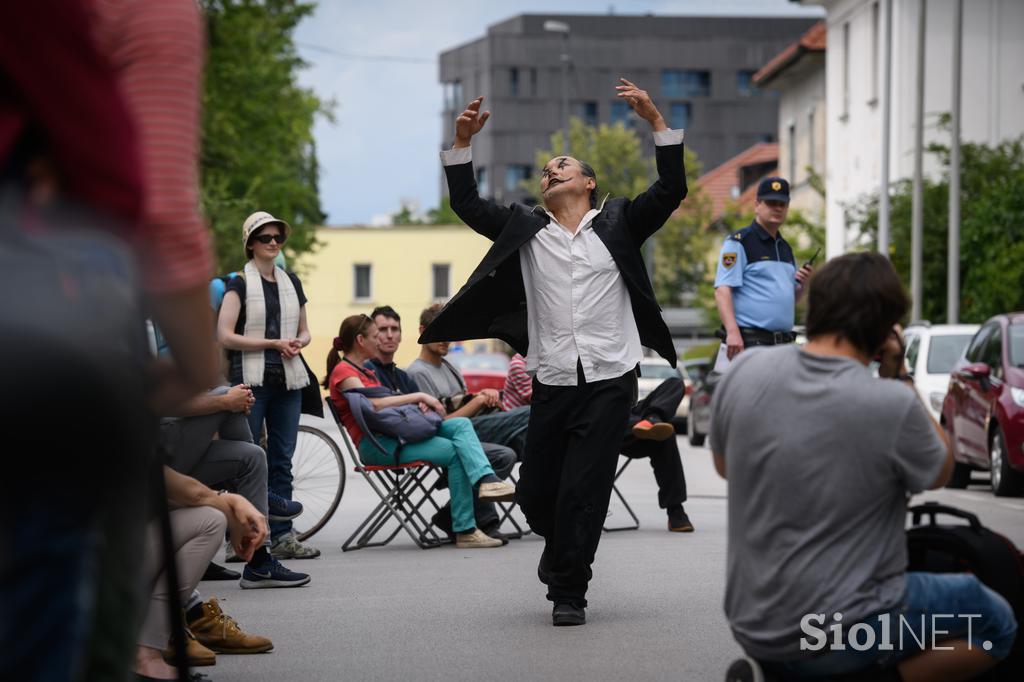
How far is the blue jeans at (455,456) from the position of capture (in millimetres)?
10883

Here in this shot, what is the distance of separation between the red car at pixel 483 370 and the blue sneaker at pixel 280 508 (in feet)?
79.6

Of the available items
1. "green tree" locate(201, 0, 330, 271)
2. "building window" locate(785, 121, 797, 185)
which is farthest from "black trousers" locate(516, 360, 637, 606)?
"building window" locate(785, 121, 797, 185)

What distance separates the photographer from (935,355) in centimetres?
2041

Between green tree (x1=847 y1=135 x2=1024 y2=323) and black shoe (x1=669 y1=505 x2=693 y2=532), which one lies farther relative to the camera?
green tree (x1=847 y1=135 x2=1024 y2=323)

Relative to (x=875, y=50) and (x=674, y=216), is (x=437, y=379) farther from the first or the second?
(x=674, y=216)

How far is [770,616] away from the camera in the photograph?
4176 millimetres

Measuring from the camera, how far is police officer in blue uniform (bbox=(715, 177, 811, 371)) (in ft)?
34.5

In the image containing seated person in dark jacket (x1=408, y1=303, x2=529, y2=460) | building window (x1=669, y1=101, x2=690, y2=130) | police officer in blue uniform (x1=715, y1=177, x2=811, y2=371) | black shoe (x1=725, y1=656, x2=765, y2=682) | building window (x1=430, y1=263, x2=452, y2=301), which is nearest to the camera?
black shoe (x1=725, y1=656, x2=765, y2=682)

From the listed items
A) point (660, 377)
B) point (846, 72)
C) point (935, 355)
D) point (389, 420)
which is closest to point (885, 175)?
point (660, 377)

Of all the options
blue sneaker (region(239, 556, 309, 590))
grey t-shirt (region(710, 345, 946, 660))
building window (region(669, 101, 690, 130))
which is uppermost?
building window (region(669, 101, 690, 130))

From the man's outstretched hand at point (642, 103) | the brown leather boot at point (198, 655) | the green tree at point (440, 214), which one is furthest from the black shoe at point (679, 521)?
the green tree at point (440, 214)

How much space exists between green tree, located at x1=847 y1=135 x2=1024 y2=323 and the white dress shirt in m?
20.4

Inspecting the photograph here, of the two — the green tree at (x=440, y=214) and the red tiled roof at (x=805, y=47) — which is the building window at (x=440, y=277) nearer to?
the red tiled roof at (x=805, y=47)

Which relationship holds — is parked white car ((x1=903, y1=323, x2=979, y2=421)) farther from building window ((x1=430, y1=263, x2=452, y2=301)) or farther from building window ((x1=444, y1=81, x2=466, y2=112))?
building window ((x1=444, y1=81, x2=466, y2=112))
